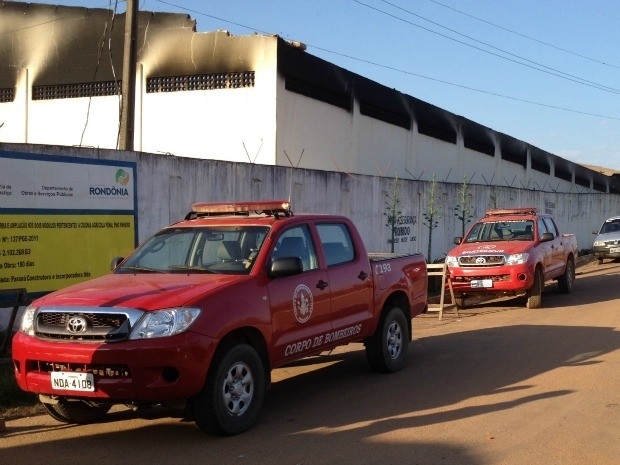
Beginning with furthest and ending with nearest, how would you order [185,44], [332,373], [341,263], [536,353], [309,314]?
[185,44], [536,353], [332,373], [341,263], [309,314]

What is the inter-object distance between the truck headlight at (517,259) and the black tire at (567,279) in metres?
3.23

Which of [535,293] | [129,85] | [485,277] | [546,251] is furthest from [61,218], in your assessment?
[546,251]

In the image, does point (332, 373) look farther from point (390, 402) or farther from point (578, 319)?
point (578, 319)

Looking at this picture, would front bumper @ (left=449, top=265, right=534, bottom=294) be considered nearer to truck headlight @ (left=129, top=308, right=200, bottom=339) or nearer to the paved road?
the paved road

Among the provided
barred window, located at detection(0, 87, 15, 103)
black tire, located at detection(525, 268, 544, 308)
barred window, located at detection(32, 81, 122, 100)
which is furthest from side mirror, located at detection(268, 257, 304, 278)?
barred window, located at detection(0, 87, 15, 103)

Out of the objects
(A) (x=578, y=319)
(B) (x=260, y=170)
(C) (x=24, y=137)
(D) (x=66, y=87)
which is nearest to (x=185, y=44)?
(D) (x=66, y=87)

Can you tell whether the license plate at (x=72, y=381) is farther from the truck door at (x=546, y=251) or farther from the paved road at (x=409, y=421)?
the truck door at (x=546, y=251)

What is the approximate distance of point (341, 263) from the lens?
8609 millimetres

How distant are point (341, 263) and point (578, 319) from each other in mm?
7167

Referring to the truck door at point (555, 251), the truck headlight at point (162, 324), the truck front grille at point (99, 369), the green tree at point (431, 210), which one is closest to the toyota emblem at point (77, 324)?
the truck front grille at point (99, 369)

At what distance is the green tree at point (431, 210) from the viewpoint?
22.8 m

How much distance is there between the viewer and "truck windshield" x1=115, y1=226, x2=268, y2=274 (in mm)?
7445

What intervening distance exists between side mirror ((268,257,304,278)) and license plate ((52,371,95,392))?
6.00ft

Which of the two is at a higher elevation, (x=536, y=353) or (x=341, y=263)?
(x=341, y=263)
